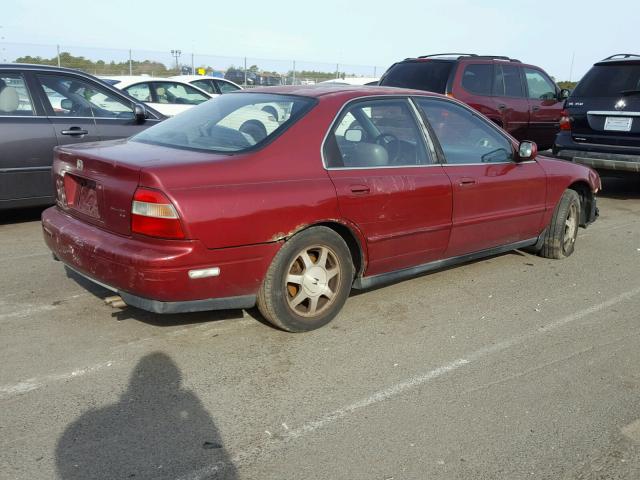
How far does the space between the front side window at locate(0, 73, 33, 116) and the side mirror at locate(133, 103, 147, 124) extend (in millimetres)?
1026

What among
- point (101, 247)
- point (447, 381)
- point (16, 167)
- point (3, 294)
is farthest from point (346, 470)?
point (16, 167)

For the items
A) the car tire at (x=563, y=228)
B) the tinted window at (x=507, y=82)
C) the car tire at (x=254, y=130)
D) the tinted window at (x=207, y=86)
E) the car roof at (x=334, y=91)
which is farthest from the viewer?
the tinted window at (x=207, y=86)

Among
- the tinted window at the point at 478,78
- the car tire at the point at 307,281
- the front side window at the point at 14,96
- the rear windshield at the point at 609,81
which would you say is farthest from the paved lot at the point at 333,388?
the tinted window at the point at 478,78

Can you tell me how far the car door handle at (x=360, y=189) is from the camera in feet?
13.2

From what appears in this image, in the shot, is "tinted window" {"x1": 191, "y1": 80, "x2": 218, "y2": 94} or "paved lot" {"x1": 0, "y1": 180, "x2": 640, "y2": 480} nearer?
"paved lot" {"x1": 0, "y1": 180, "x2": 640, "y2": 480}

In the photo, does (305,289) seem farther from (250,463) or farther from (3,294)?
(3,294)

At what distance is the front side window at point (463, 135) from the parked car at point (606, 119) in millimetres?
3801

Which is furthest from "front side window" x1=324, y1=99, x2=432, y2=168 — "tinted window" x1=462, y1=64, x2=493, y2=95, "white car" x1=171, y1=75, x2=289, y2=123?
"white car" x1=171, y1=75, x2=289, y2=123

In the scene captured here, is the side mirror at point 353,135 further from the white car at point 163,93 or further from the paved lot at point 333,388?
the white car at point 163,93

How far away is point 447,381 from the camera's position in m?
3.47

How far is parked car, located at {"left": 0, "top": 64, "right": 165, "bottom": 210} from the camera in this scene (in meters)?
6.17

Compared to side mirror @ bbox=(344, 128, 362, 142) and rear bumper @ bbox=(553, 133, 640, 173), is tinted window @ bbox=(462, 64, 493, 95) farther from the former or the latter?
side mirror @ bbox=(344, 128, 362, 142)

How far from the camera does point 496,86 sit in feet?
33.5

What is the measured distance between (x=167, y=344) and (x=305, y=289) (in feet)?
2.93
